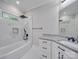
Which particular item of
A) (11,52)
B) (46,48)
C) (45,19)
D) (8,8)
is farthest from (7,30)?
(45,19)

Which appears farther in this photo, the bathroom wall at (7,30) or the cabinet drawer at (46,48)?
the bathroom wall at (7,30)

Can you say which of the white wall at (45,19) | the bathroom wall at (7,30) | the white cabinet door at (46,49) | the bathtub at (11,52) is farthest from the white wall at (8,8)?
the white cabinet door at (46,49)

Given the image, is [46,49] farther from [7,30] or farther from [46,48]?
[7,30]

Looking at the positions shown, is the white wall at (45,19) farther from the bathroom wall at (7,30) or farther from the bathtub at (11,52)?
the bathtub at (11,52)

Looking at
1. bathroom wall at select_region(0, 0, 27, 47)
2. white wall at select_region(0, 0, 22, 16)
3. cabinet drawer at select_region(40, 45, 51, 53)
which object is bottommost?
cabinet drawer at select_region(40, 45, 51, 53)

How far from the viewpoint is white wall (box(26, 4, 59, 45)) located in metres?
4.02

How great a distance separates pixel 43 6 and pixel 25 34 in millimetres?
2172

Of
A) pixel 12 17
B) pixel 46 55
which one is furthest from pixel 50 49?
pixel 12 17

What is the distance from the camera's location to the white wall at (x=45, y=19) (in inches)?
158

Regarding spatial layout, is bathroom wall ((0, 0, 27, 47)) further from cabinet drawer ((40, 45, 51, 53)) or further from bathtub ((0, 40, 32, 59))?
cabinet drawer ((40, 45, 51, 53))

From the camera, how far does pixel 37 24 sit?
4.89m

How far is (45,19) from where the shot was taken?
14.9 ft

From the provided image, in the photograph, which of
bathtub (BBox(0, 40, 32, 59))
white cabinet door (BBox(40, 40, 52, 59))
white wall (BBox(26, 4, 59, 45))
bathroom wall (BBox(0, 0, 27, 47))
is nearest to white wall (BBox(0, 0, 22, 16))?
bathroom wall (BBox(0, 0, 27, 47))

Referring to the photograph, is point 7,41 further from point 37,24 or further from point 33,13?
point 33,13
